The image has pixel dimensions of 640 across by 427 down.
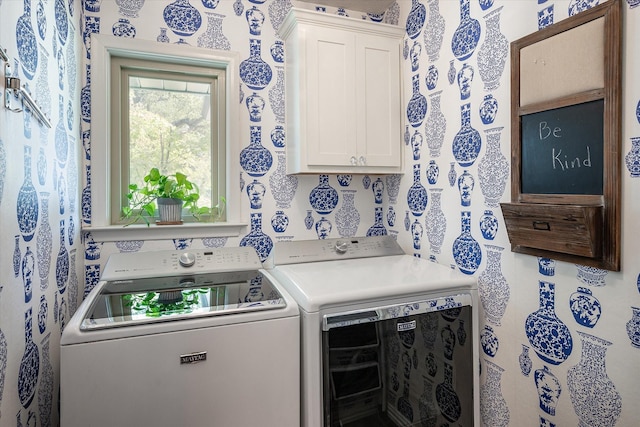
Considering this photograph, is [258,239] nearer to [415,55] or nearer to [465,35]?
[415,55]

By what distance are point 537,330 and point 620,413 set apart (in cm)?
33

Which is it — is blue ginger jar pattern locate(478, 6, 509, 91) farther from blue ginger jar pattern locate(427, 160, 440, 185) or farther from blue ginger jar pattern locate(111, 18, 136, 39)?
blue ginger jar pattern locate(111, 18, 136, 39)

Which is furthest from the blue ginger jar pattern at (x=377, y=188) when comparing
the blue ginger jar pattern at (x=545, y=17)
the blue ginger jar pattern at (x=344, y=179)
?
the blue ginger jar pattern at (x=545, y=17)

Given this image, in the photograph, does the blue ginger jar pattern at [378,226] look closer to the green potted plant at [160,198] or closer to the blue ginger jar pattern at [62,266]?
the green potted plant at [160,198]

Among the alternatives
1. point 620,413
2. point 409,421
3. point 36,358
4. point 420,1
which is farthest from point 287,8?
point 620,413

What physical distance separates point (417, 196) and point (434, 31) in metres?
0.85

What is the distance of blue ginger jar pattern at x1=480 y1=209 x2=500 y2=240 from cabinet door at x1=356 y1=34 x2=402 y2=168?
64 cm

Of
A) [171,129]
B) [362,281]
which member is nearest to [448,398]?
[362,281]

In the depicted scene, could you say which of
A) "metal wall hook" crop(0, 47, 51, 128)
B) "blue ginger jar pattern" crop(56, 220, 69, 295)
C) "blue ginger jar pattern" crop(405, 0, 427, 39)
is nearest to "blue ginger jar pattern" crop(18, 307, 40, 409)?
"blue ginger jar pattern" crop(56, 220, 69, 295)

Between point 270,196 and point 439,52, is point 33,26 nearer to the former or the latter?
point 270,196

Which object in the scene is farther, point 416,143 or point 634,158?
point 416,143

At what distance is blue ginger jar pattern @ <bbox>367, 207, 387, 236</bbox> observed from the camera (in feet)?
7.79

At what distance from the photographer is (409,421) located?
1518 mm

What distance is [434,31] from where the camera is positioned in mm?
1896
